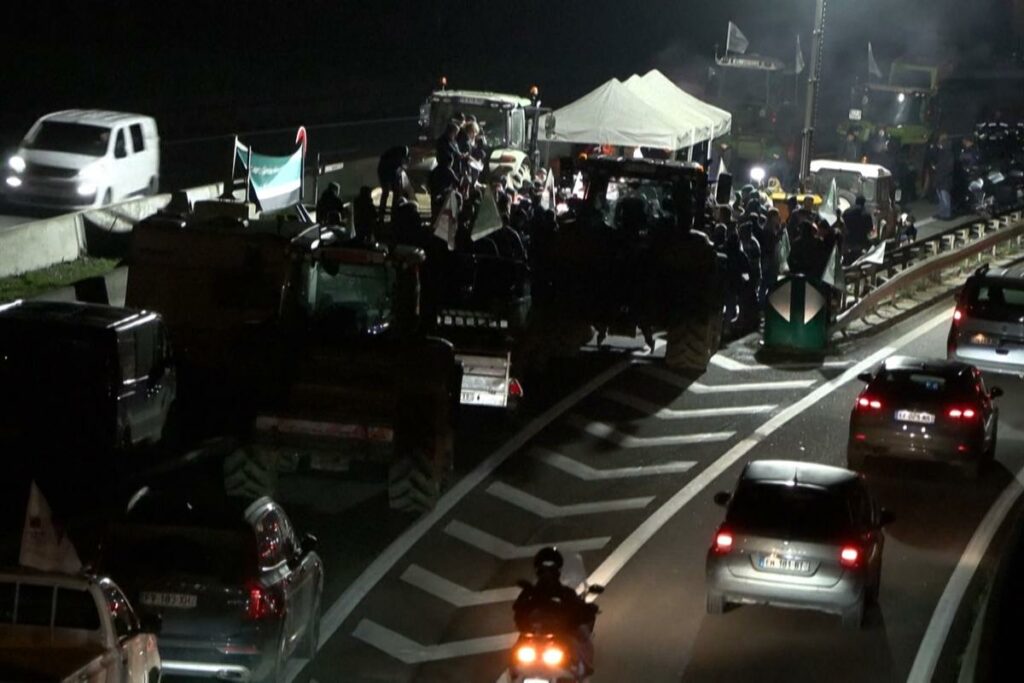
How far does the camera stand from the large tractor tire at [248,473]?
17.9 m

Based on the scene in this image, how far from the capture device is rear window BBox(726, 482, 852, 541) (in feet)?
51.1

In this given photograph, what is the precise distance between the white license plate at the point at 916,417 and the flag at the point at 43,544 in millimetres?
10799

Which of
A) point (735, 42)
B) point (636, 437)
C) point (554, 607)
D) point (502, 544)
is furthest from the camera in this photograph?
point (735, 42)

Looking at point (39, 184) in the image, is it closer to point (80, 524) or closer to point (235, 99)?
point (80, 524)

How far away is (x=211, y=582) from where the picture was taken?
12602mm

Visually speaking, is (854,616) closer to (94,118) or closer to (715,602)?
(715,602)

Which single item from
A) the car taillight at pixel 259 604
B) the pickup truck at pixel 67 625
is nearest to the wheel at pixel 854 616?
the car taillight at pixel 259 604

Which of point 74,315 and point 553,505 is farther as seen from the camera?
point 553,505

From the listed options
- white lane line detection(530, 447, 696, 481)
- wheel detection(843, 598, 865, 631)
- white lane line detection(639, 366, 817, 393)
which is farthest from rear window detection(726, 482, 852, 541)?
white lane line detection(639, 366, 817, 393)

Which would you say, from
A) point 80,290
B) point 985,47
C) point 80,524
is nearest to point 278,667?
point 80,524

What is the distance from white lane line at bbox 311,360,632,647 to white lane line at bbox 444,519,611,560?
0.30m

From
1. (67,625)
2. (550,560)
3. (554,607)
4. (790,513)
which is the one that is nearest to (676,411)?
(790,513)

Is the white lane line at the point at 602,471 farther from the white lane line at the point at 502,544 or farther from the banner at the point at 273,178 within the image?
the banner at the point at 273,178

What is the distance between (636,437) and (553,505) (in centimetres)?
301
